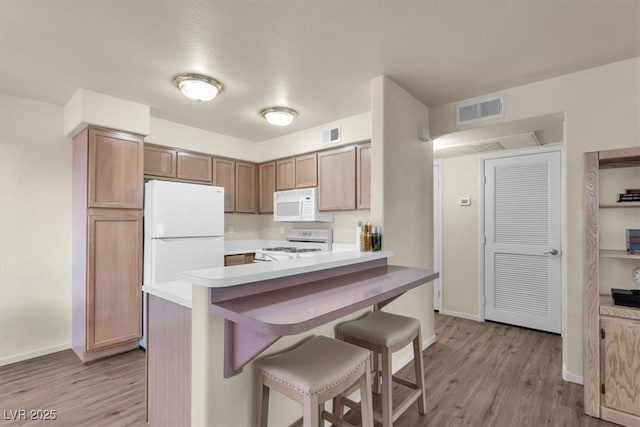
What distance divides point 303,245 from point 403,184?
1995 millimetres

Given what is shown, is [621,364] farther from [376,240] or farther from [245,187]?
[245,187]

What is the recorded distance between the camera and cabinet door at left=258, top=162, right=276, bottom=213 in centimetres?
470

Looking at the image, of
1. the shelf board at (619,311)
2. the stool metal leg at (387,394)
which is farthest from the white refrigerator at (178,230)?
the shelf board at (619,311)

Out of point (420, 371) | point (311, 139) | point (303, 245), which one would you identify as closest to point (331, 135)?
point (311, 139)

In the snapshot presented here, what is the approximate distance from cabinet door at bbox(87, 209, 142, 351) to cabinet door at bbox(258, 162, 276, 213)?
5.95 ft

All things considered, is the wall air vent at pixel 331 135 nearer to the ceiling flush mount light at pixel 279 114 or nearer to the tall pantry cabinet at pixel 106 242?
the ceiling flush mount light at pixel 279 114

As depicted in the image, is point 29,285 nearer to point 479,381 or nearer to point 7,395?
point 7,395

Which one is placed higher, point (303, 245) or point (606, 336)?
point (303, 245)

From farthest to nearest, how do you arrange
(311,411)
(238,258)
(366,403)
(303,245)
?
(303,245) < (238,258) < (366,403) < (311,411)

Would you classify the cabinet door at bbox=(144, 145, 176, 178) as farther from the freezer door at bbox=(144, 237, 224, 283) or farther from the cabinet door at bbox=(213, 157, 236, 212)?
the freezer door at bbox=(144, 237, 224, 283)

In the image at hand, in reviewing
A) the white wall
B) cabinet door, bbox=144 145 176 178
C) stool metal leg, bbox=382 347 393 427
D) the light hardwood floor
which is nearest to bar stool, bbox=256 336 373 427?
stool metal leg, bbox=382 347 393 427

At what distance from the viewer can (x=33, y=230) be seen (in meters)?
3.10

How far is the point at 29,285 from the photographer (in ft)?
10.1

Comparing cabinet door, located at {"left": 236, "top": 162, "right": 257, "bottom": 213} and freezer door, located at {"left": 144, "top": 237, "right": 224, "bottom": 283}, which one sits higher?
cabinet door, located at {"left": 236, "top": 162, "right": 257, "bottom": 213}
